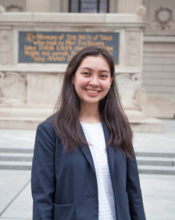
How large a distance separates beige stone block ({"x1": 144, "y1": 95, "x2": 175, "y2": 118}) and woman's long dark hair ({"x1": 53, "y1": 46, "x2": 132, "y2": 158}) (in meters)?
16.0

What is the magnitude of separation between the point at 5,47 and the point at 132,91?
13.4 feet

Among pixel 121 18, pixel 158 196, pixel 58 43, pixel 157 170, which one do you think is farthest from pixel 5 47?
pixel 158 196

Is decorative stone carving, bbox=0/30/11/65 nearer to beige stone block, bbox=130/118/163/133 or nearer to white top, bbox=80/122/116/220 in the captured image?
beige stone block, bbox=130/118/163/133

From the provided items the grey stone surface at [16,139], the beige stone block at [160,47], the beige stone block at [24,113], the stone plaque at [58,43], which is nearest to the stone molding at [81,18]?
the stone plaque at [58,43]

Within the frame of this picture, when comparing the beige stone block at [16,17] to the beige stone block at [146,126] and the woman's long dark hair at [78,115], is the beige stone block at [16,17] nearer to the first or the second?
the beige stone block at [146,126]

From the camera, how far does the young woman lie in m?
1.52

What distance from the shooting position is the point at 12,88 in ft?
28.5

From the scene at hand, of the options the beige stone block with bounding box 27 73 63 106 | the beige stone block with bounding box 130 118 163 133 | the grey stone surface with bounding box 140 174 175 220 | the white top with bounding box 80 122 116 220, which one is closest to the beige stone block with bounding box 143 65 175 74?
the beige stone block with bounding box 130 118 163 133

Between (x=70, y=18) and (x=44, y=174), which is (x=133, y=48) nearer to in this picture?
(x=70, y=18)

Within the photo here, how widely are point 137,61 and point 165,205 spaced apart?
5712mm

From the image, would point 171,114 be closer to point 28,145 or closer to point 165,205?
point 28,145

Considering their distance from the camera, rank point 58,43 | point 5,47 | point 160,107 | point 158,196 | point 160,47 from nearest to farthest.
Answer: point 158,196 → point 58,43 → point 5,47 → point 160,107 → point 160,47

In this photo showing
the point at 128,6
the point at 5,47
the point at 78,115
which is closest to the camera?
the point at 78,115

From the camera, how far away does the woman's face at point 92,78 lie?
1.62 metres
